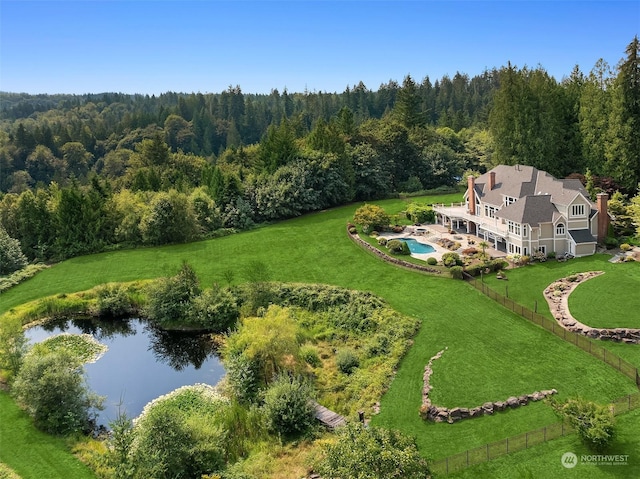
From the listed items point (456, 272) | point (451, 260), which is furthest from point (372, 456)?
point (451, 260)

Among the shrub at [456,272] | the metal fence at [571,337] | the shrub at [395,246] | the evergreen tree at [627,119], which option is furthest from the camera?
the evergreen tree at [627,119]

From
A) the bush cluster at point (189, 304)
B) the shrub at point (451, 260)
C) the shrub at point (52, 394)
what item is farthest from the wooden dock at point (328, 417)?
the shrub at point (451, 260)

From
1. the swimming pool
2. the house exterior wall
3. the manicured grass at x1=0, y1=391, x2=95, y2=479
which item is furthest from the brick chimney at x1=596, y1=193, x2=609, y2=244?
the manicured grass at x1=0, y1=391, x2=95, y2=479

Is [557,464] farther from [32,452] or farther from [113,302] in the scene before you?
[113,302]

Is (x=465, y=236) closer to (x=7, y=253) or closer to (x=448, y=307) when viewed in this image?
(x=448, y=307)

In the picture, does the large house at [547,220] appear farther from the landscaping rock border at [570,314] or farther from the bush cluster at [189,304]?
the bush cluster at [189,304]

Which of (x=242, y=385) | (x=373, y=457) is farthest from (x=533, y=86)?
(x=373, y=457)
